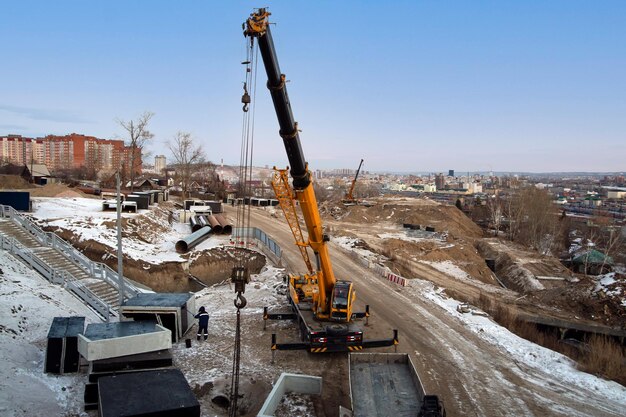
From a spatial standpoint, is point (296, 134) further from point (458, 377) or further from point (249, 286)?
point (249, 286)

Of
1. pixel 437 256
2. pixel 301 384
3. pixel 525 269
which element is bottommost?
pixel 525 269

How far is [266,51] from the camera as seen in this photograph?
41.3 ft

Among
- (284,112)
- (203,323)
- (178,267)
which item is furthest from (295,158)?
(178,267)

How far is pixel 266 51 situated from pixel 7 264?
17025mm

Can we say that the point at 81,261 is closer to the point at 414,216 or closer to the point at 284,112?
the point at 284,112

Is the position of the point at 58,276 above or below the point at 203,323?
above

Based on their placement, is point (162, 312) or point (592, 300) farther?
point (592, 300)

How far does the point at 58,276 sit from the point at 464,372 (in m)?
18.5

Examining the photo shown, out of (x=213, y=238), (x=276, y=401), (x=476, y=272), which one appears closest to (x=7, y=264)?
(x=276, y=401)

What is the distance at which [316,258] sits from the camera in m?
17.5

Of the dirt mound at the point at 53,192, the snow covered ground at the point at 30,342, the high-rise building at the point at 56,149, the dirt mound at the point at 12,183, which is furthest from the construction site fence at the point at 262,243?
the high-rise building at the point at 56,149

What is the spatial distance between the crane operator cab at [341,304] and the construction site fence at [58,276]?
987 cm

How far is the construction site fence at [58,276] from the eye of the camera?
20250 millimetres

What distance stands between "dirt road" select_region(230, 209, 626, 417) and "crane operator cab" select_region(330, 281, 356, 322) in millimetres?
1576
